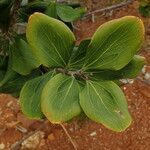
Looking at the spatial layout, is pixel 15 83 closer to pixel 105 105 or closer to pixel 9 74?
pixel 9 74

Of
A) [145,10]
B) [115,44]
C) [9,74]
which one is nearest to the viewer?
[115,44]

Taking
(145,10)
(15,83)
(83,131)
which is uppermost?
(15,83)

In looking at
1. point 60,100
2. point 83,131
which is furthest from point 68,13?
point 83,131

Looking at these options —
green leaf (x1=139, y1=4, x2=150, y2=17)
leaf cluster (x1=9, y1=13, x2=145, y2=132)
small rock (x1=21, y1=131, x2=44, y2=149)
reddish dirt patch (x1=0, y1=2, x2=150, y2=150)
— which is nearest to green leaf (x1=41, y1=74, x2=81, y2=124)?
leaf cluster (x1=9, y1=13, x2=145, y2=132)

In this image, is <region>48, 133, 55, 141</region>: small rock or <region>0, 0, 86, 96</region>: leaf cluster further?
<region>48, 133, 55, 141</region>: small rock

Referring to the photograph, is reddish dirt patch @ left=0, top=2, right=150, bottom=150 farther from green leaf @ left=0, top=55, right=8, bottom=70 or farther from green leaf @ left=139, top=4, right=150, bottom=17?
green leaf @ left=0, top=55, right=8, bottom=70

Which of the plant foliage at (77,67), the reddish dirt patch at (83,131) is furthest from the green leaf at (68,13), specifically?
the reddish dirt patch at (83,131)

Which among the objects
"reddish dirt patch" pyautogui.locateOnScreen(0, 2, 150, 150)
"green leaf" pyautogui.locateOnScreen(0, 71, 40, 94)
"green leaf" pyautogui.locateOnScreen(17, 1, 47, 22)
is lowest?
"reddish dirt patch" pyautogui.locateOnScreen(0, 2, 150, 150)
